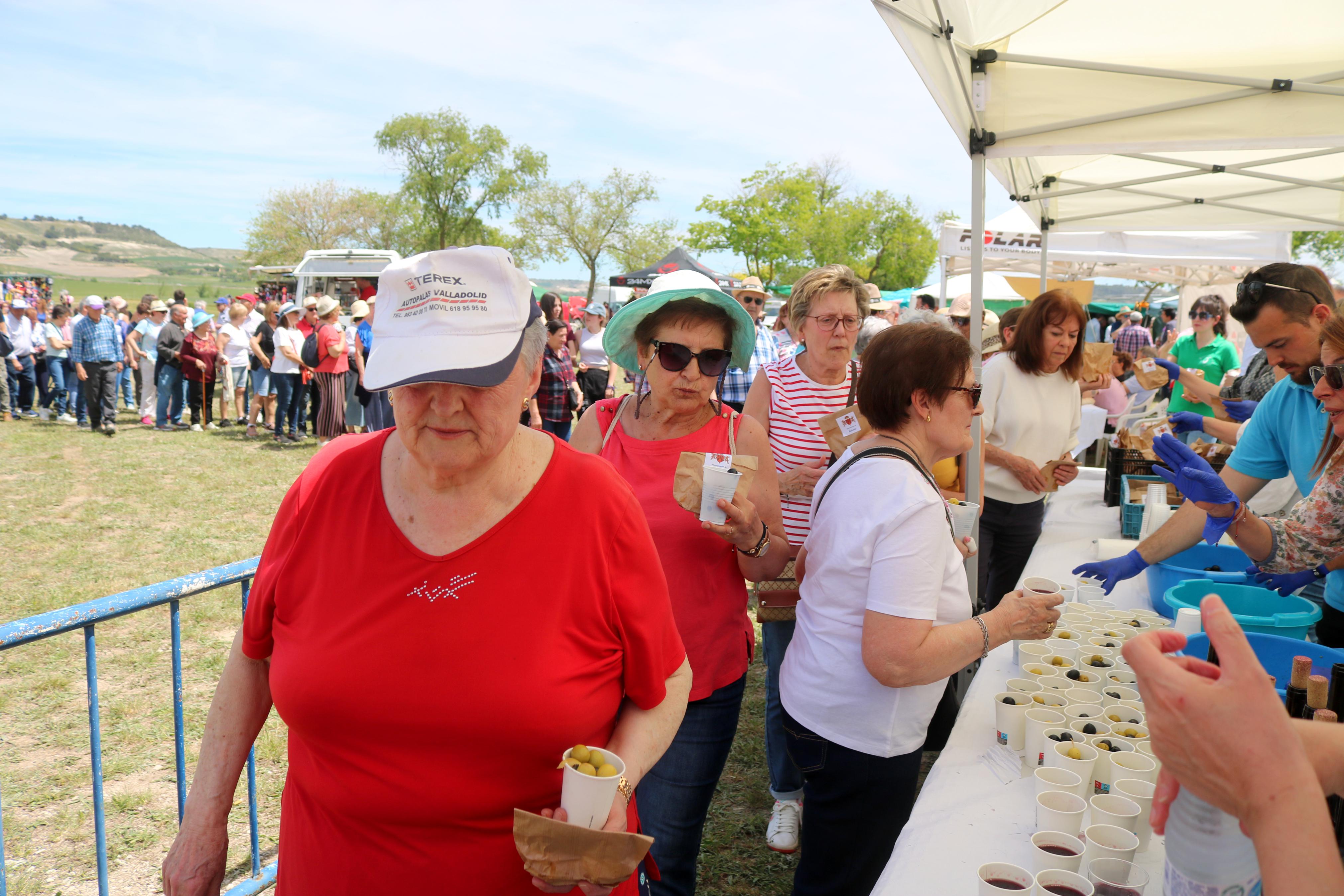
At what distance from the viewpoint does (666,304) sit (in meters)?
2.60

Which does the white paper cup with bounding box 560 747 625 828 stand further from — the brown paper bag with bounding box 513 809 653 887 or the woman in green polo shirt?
the woman in green polo shirt

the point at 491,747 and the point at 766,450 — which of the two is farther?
the point at 766,450

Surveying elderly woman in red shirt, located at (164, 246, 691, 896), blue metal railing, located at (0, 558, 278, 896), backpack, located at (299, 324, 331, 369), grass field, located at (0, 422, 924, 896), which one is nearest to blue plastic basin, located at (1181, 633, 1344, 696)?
elderly woman in red shirt, located at (164, 246, 691, 896)

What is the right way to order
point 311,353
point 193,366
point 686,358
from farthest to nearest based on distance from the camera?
point 193,366 < point 311,353 < point 686,358

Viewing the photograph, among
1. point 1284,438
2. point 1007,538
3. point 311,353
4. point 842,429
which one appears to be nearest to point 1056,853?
point 842,429

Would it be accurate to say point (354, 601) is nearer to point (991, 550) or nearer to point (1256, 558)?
point (1256, 558)

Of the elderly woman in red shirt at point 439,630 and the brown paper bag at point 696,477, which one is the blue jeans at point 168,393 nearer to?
the brown paper bag at point 696,477

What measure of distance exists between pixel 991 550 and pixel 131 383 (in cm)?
1713

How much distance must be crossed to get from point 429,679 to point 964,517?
209cm

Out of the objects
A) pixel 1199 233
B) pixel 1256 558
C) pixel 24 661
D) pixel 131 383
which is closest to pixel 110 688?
pixel 24 661

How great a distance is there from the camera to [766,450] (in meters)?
2.58

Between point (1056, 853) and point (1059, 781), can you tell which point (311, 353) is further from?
point (1056, 853)

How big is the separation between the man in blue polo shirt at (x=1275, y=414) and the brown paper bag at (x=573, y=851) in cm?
247

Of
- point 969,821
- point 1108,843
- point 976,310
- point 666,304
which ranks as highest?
point 976,310
